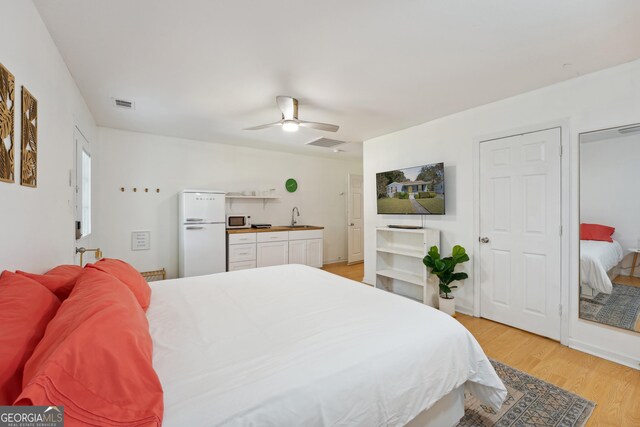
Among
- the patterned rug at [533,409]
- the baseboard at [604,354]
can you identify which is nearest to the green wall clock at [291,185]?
the patterned rug at [533,409]

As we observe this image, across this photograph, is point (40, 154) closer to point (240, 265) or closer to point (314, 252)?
point (240, 265)

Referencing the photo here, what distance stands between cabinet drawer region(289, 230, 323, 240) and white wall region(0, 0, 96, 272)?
3135mm

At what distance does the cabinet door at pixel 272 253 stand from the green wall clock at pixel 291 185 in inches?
51.0

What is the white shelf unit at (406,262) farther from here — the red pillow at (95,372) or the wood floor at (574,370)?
the red pillow at (95,372)

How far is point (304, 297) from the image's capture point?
6.41ft

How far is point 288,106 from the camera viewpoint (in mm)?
2873

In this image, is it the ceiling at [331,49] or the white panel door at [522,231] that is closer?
the ceiling at [331,49]

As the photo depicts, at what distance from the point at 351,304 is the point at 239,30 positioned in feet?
6.55

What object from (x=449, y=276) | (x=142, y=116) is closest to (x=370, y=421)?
(x=449, y=276)

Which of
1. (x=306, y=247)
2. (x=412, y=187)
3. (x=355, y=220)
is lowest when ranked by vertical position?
(x=306, y=247)

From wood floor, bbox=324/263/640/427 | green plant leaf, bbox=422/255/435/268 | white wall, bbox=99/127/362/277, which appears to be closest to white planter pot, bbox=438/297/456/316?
wood floor, bbox=324/263/640/427

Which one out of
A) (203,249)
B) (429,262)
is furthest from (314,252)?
(429,262)

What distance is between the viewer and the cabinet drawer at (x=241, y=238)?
4492 millimetres

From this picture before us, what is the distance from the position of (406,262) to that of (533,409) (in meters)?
2.42
